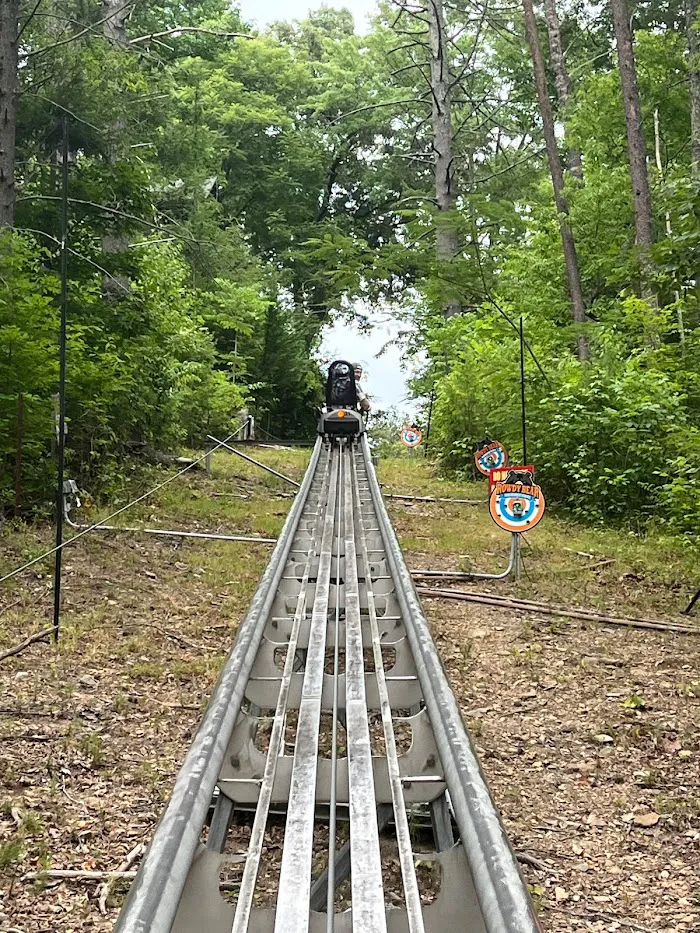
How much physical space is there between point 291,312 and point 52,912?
22.5 meters

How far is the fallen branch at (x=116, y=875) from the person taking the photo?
2713mm

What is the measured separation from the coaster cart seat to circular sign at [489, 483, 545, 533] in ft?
23.1

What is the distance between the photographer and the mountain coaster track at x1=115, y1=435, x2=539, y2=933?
85.4 inches

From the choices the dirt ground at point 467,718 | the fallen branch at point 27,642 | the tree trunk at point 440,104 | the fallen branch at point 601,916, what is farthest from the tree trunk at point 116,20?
the fallen branch at point 601,916

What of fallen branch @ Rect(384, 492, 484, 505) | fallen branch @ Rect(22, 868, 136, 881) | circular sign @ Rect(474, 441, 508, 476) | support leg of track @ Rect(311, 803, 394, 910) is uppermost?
circular sign @ Rect(474, 441, 508, 476)

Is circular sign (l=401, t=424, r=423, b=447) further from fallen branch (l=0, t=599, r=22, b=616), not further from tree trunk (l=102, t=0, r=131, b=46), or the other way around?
fallen branch (l=0, t=599, r=22, b=616)

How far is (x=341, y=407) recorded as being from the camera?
51.1ft

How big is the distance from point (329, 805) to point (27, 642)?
2793mm

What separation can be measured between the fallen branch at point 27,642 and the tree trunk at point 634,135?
8758 millimetres

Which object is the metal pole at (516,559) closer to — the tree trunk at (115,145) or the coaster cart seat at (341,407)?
the tree trunk at (115,145)

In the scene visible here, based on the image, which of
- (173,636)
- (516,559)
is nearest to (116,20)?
(516,559)

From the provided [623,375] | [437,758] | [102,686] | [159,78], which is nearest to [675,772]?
[437,758]

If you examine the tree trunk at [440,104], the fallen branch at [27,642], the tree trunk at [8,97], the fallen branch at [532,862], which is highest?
the tree trunk at [440,104]

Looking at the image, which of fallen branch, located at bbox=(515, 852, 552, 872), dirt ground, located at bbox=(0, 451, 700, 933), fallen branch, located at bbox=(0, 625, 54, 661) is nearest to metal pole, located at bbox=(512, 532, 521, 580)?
dirt ground, located at bbox=(0, 451, 700, 933)
